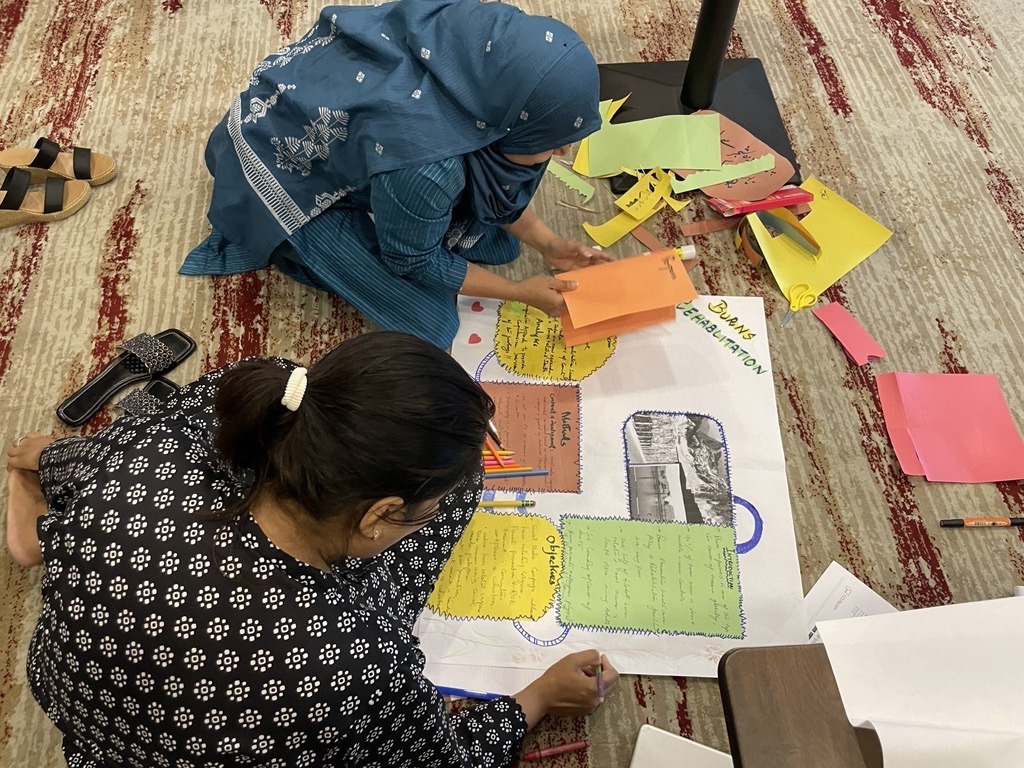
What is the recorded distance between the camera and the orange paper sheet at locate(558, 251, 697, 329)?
113cm

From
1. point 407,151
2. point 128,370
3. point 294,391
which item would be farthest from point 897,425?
point 128,370

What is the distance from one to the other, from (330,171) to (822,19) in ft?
3.97

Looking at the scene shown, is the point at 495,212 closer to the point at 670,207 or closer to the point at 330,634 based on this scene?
the point at 670,207

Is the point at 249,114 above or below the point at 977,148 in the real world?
above

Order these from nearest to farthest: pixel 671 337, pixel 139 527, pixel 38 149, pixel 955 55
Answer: pixel 139 527, pixel 671 337, pixel 38 149, pixel 955 55

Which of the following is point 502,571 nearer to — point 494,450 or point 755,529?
point 494,450

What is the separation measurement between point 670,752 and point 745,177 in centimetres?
96

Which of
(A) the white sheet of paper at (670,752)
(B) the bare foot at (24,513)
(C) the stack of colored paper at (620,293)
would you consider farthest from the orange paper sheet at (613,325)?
(B) the bare foot at (24,513)

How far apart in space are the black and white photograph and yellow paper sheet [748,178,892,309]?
0.32 meters

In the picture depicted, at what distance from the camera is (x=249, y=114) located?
1.09 metres

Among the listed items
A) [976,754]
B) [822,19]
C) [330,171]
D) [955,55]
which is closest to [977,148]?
[955,55]

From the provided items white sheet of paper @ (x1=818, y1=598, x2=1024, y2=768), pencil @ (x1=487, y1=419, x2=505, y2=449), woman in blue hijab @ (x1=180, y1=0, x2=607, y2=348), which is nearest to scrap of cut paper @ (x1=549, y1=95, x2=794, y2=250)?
woman in blue hijab @ (x1=180, y1=0, x2=607, y2=348)

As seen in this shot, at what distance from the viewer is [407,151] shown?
95 centimetres

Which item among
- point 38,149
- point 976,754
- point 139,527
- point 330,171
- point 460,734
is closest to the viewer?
point 976,754
